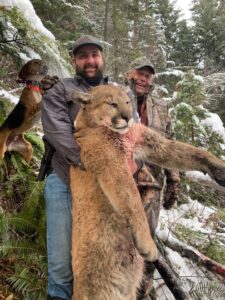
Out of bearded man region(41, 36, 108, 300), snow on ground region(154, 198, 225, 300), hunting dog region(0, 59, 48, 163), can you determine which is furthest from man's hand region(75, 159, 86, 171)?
hunting dog region(0, 59, 48, 163)

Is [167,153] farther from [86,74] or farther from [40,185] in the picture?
[40,185]

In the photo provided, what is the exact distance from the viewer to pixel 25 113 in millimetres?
6625

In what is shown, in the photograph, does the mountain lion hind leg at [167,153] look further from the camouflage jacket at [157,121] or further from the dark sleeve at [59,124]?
the camouflage jacket at [157,121]

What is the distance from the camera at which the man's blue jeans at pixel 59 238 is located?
170 inches

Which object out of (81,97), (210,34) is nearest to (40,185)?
(81,97)

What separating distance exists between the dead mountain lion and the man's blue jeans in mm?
333

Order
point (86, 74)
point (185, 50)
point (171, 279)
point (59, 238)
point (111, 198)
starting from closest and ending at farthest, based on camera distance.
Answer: point (111, 198) < point (59, 238) < point (86, 74) < point (171, 279) < point (185, 50)

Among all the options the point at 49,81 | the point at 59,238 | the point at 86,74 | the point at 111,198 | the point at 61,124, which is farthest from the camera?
the point at 49,81

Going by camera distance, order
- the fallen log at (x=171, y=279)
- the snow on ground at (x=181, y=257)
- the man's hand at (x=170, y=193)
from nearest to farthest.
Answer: the fallen log at (x=171, y=279)
the snow on ground at (x=181, y=257)
the man's hand at (x=170, y=193)

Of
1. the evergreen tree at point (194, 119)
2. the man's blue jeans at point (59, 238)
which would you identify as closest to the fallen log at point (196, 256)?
the man's blue jeans at point (59, 238)

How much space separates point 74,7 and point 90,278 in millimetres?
16784

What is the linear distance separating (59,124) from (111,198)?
3.72 feet

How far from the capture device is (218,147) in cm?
1100

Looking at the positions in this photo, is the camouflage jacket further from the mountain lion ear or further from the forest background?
the mountain lion ear
